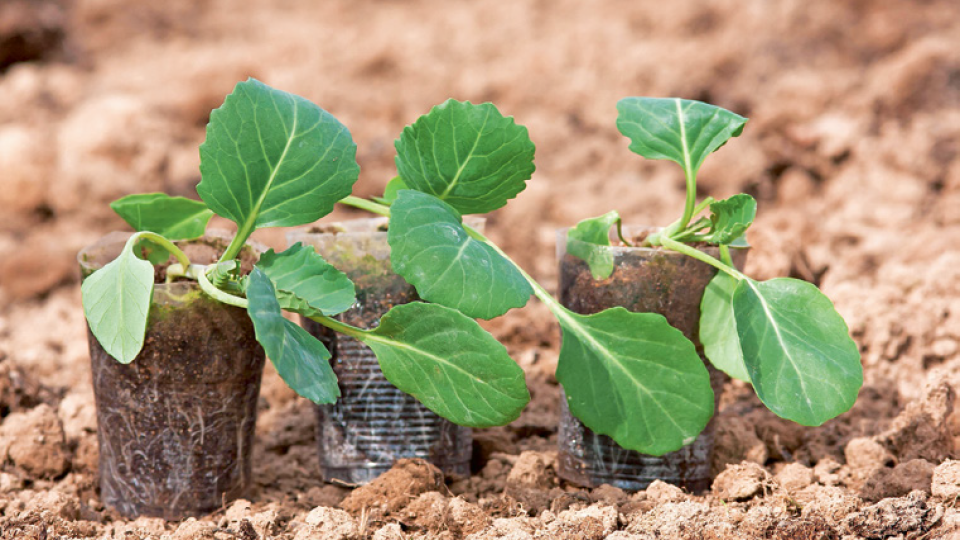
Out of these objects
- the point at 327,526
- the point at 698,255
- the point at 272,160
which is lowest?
the point at 327,526

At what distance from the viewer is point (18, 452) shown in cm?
164

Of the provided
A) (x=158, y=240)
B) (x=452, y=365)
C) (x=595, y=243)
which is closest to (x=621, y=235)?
(x=595, y=243)

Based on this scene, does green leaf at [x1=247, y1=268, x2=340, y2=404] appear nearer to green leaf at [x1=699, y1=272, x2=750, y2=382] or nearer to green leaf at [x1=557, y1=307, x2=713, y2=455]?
green leaf at [x1=557, y1=307, x2=713, y2=455]

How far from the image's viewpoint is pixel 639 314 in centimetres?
139

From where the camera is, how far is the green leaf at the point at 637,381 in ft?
4.60

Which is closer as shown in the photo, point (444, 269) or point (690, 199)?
point (444, 269)

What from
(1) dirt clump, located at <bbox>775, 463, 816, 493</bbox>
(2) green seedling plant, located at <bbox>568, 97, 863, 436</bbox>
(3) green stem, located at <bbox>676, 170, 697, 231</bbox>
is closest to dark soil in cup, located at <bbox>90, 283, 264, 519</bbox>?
(2) green seedling plant, located at <bbox>568, 97, 863, 436</bbox>

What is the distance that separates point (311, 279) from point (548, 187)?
188 cm

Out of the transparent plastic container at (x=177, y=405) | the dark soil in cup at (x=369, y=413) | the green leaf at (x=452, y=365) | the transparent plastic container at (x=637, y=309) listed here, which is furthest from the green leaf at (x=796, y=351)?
the transparent plastic container at (x=177, y=405)

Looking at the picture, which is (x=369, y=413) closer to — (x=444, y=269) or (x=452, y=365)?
(x=452, y=365)

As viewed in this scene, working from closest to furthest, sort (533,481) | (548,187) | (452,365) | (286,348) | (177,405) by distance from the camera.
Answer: (286,348), (452,365), (177,405), (533,481), (548,187)

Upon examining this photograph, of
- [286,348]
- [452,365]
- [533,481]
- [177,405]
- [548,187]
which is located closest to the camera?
[286,348]

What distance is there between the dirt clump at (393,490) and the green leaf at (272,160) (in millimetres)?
448

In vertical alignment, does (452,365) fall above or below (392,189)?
below
